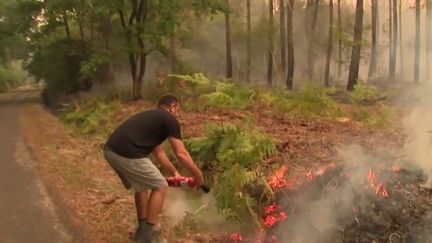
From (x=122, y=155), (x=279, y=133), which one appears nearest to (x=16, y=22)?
(x=279, y=133)

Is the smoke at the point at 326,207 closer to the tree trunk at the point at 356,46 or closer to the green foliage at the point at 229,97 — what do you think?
the green foliage at the point at 229,97

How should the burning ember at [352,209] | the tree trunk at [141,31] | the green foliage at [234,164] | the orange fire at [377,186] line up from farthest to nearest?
the tree trunk at [141,31] → the green foliage at [234,164] → the orange fire at [377,186] → the burning ember at [352,209]

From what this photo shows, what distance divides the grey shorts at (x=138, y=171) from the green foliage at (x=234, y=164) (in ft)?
4.10

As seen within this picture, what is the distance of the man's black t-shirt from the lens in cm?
546

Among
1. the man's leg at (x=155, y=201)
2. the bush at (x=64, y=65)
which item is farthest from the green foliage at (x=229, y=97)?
the bush at (x=64, y=65)

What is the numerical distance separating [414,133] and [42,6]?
93.0ft

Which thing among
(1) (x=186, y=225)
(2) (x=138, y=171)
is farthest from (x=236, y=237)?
(2) (x=138, y=171)

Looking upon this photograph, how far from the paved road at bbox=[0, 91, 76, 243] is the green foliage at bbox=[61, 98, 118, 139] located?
3.52 meters

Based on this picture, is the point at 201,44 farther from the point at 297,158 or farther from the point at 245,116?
the point at 297,158

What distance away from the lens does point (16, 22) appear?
107ft

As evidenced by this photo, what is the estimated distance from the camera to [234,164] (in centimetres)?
745

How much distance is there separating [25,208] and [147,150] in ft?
9.67

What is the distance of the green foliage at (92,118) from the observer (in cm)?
1499

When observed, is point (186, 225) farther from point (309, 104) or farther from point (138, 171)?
point (309, 104)
